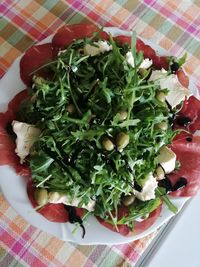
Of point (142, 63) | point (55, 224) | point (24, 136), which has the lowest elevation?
point (55, 224)

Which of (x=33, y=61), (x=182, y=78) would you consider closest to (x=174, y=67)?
(x=182, y=78)

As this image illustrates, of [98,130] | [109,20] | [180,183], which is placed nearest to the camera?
[98,130]

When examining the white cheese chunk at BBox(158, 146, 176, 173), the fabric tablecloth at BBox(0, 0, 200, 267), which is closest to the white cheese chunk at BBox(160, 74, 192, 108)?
the white cheese chunk at BBox(158, 146, 176, 173)

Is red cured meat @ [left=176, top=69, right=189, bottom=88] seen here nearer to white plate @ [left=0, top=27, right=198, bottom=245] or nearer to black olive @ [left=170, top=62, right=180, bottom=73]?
black olive @ [left=170, top=62, right=180, bottom=73]

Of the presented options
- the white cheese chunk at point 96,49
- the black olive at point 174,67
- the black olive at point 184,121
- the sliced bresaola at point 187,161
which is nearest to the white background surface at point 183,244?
the sliced bresaola at point 187,161

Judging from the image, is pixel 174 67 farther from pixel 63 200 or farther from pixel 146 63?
pixel 63 200

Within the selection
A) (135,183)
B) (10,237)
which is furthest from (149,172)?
(10,237)

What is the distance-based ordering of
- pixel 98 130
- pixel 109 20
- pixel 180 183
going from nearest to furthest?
pixel 98 130, pixel 180 183, pixel 109 20
